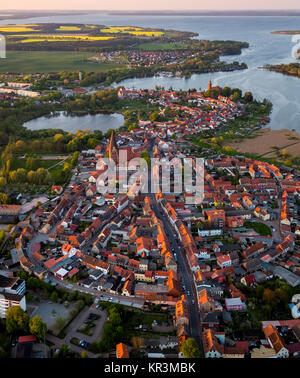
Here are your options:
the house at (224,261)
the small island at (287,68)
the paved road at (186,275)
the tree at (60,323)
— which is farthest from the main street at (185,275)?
the small island at (287,68)

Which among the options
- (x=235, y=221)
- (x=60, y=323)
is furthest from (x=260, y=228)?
(x=60, y=323)

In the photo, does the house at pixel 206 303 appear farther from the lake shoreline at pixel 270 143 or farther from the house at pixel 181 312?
the lake shoreline at pixel 270 143

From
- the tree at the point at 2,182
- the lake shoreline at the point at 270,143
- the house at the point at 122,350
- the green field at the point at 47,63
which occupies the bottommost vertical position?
the house at the point at 122,350

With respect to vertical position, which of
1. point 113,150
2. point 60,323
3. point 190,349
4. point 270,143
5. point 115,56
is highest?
point 115,56

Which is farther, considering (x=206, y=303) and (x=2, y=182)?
(x=2, y=182)

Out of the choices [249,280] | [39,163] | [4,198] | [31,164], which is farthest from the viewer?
[39,163]

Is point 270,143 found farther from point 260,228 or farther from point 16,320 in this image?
point 16,320

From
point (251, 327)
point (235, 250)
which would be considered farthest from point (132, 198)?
point (251, 327)
